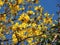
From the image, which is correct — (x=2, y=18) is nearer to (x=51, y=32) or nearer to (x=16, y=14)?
(x=16, y=14)

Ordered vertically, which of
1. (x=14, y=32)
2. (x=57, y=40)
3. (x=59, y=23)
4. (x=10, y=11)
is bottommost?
(x=14, y=32)

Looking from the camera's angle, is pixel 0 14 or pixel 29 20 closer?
pixel 0 14

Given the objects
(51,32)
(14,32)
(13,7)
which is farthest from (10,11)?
(51,32)

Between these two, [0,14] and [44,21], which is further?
[44,21]

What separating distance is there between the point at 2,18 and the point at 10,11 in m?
0.48

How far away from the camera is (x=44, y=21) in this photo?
915 centimetres

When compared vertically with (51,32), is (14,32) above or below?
below

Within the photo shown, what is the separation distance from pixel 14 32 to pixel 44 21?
1.64 metres

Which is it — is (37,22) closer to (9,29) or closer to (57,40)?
(9,29)

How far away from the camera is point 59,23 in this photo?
205 cm

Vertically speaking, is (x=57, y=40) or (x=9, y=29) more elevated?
(x=57, y=40)

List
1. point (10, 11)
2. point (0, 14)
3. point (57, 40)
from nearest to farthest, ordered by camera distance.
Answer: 1. point (57, 40)
2. point (0, 14)
3. point (10, 11)

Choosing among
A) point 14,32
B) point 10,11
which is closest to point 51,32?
point 14,32

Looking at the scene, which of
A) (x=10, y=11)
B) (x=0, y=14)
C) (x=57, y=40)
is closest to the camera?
(x=57, y=40)
